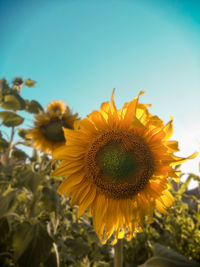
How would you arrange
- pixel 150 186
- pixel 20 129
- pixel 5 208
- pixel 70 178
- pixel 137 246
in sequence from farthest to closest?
pixel 20 129 → pixel 137 246 → pixel 5 208 → pixel 70 178 → pixel 150 186

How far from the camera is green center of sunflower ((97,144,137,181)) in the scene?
50.9 inches

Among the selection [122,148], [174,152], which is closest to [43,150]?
[122,148]

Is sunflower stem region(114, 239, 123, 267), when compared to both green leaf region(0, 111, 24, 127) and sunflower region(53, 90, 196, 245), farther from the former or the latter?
green leaf region(0, 111, 24, 127)

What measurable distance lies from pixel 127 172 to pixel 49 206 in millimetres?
954

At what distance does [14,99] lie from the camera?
3020 mm

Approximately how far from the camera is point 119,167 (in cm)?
129

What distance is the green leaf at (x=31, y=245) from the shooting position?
4.71ft

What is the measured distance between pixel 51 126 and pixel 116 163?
1837 mm

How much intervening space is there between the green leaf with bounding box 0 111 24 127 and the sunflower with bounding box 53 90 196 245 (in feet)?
6.58

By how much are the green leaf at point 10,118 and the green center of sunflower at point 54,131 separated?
17.6 inches

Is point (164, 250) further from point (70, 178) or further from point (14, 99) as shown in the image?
point (14, 99)

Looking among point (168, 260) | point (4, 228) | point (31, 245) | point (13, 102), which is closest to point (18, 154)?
point (13, 102)

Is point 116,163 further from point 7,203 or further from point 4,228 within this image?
point 4,228

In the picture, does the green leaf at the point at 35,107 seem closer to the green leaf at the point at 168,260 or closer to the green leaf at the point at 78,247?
the green leaf at the point at 78,247
